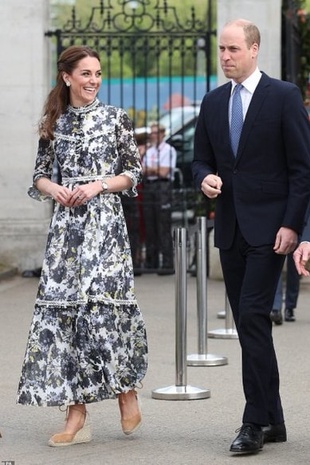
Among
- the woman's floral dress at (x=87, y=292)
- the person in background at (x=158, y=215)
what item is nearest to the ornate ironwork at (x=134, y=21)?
the person in background at (x=158, y=215)

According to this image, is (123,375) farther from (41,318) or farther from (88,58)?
(88,58)

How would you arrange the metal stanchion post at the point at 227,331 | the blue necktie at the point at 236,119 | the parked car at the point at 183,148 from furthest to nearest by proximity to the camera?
1. the parked car at the point at 183,148
2. the metal stanchion post at the point at 227,331
3. the blue necktie at the point at 236,119

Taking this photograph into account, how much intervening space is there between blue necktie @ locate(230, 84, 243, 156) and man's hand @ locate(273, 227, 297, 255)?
47 centimetres

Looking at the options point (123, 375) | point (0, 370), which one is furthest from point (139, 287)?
point (123, 375)

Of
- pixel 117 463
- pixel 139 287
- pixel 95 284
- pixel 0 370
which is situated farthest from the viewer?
pixel 139 287

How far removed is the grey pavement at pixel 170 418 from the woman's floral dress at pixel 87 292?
31 cm

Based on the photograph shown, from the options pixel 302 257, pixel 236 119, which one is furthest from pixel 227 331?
pixel 302 257

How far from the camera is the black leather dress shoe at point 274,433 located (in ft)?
22.4

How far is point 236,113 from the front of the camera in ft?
22.2

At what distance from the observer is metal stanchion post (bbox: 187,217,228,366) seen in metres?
9.73

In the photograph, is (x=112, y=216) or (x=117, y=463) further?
(x=112, y=216)

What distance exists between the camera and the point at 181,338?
8375 millimetres

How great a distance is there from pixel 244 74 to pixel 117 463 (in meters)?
1.86

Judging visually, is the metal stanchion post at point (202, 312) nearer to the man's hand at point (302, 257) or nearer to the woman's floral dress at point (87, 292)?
the woman's floral dress at point (87, 292)
